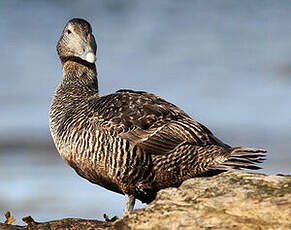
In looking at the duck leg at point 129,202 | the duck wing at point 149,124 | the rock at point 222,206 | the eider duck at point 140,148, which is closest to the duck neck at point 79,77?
the eider duck at point 140,148

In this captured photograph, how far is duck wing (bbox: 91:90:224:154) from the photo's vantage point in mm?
8227

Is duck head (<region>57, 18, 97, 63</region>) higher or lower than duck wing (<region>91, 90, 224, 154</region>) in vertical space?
higher

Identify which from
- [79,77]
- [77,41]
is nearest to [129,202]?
[79,77]

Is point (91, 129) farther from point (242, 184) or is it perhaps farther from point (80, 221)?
point (242, 184)

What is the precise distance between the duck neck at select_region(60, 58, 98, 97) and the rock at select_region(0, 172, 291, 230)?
4219 millimetres

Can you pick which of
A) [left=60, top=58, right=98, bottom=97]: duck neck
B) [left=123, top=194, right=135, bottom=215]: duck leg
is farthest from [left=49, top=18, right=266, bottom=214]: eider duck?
[left=60, top=58, right=98, bottom=97]: duck neck

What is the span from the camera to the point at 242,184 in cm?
639

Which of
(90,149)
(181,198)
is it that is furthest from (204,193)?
(90,149)

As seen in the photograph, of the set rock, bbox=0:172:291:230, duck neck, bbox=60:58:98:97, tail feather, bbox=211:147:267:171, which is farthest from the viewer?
duck neck, bbox=60:58:98:97

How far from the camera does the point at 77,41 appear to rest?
10539 mm

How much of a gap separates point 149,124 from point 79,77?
265 cm

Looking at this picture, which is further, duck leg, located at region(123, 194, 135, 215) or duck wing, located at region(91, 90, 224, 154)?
duck leg, located at region(123, 194, 135, 215)

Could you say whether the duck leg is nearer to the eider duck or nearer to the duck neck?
the eider duck

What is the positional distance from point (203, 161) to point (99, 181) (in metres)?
1.64
